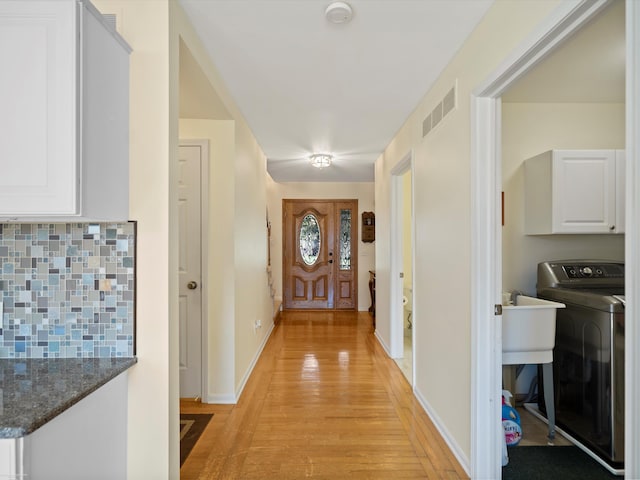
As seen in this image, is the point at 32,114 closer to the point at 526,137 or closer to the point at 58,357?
the point at 58,357

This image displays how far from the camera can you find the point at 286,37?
6.65 feet

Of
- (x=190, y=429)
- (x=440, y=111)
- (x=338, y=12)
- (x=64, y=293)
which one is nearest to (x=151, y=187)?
(x=64, y=293)

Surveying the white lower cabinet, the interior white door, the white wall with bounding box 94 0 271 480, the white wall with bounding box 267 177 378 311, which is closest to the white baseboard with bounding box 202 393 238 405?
the interior white door

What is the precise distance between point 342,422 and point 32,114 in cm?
251

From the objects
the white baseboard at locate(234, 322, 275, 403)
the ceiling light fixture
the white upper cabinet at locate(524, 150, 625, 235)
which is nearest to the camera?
the white upper cabinet at locate(524, 150, 625, 235)

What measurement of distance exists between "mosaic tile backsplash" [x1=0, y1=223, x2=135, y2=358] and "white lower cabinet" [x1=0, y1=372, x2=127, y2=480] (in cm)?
22

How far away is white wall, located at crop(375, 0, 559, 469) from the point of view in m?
1.75

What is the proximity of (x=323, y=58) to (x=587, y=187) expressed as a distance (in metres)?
2.05

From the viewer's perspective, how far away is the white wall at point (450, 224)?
1752 mm

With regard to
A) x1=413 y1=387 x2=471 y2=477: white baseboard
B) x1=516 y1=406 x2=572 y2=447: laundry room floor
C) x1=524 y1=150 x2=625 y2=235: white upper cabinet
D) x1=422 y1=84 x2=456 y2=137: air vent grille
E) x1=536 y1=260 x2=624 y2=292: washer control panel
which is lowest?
x1=516 y1=406 x2=572 y2=447: laundry room floor

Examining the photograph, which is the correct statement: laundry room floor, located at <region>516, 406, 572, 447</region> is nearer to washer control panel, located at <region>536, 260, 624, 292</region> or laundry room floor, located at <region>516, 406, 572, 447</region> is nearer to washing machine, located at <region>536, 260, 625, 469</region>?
washing machine, located at <region>536, 260, 625, 469</region>

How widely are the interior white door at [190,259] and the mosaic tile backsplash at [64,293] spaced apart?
1396mm

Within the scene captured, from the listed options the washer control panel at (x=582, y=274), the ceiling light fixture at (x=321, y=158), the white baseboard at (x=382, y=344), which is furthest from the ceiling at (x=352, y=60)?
the white baseboard at (x=382, y=344)

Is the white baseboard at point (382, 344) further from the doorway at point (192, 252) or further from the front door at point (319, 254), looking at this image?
the doorway at point (192, 252)
